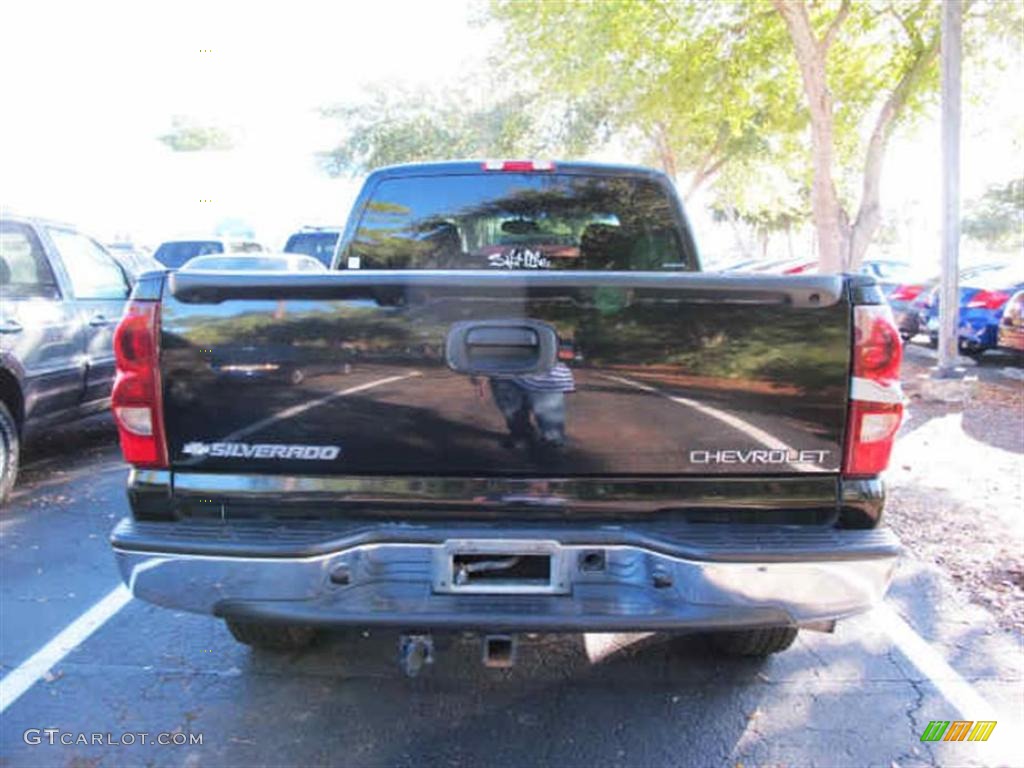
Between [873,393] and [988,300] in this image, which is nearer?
[873,393]

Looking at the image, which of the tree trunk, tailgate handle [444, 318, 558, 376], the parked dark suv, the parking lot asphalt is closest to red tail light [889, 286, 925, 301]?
the tree trunk

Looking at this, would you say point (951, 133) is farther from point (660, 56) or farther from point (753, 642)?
point (753, 642)

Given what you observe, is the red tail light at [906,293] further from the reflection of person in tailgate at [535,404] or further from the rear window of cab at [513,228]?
the reflection of person in tailgate at [535,404]

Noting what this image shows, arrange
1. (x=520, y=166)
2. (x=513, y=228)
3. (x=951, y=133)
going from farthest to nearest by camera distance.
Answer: (x=951, y=133) < (x=513, y=228) < (x=520, y=166)

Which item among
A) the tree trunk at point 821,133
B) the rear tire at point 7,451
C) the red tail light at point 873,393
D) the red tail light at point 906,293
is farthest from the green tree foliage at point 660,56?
the red tail light at point 873,393

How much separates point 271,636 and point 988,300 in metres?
11.5

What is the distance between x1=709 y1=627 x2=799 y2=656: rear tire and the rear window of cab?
1864 mm

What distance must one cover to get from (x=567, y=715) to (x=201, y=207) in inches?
1047

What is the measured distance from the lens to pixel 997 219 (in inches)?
2322

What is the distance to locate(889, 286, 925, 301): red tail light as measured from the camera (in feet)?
44.9

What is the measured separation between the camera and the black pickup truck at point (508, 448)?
7.80 ft

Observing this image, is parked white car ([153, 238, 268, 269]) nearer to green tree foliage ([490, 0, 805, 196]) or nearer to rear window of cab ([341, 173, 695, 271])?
green tree foliage ([490, 0, 805, 196])

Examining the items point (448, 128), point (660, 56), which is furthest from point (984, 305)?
point (448, 128)

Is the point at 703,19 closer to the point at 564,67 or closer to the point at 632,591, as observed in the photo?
the point at 564,67
